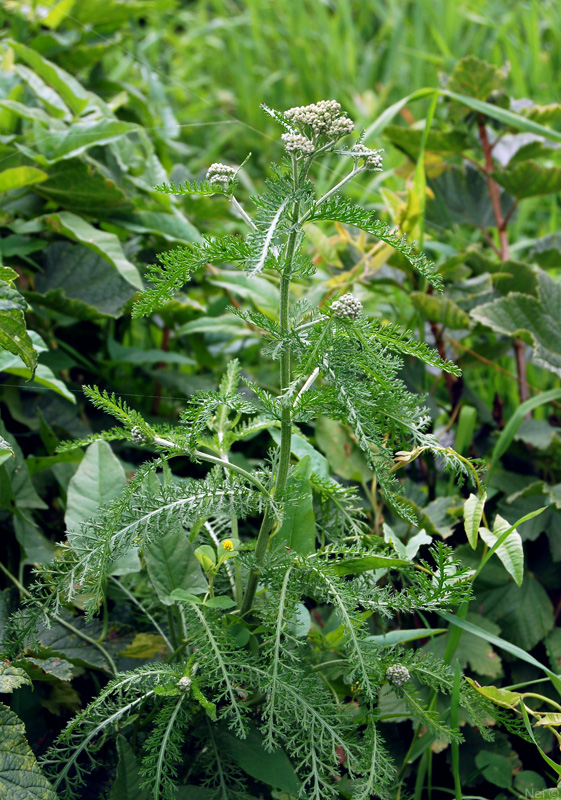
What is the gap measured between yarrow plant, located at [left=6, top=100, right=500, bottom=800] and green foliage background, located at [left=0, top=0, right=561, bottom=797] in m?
0.10

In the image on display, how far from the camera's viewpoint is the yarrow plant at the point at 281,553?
773 millimetres

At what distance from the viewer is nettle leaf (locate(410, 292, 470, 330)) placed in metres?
1.32

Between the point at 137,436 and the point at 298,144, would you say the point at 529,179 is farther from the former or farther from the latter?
the point at 137,436

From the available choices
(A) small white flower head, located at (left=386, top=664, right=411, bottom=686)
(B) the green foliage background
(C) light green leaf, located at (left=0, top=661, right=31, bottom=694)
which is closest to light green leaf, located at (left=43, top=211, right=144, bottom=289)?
(B) the green foliage background

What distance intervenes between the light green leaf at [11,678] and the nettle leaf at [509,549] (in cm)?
58

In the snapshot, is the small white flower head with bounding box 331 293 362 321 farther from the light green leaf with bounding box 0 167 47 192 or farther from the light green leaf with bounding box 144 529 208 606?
the light green leaf with bounding box 0 167 47 192

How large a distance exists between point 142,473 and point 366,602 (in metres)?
0.32

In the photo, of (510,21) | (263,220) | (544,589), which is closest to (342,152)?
(263,220)

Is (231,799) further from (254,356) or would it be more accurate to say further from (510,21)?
(510,21)

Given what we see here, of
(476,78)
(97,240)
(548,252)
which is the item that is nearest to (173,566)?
(97,240)

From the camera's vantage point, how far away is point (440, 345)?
1.46 m

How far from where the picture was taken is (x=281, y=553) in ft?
2.85

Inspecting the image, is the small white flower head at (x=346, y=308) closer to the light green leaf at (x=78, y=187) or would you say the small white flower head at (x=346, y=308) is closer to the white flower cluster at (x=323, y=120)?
the white flower cluster at (x=323, y=120)

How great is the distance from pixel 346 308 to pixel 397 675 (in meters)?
0.44
